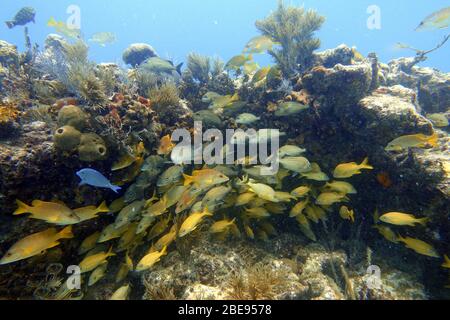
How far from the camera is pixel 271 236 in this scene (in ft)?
18.5

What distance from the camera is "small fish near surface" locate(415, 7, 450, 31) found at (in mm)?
6461

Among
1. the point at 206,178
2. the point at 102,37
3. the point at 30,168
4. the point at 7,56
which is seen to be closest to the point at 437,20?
the point at 206,178

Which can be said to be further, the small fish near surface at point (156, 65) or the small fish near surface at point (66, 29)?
the small fish near surface at point (66, 29)

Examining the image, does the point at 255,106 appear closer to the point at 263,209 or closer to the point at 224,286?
the point at 263,209

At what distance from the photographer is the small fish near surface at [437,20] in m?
6.46

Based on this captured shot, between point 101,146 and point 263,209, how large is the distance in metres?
2.92

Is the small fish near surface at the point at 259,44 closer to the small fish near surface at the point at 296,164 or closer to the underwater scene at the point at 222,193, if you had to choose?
the underwater scene at the point at 222,193

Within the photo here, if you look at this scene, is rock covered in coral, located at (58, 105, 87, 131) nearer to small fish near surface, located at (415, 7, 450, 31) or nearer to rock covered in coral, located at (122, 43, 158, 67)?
small fish near surface, located at (415, 7, 450, 31)

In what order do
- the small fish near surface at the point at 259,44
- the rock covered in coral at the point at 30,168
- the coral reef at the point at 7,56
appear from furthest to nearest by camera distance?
the coral reef at the point at 7,56, the small fish near surface at the point at 259,44, the rock covered in coral at the point at 30,168

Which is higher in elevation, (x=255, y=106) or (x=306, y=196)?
(x=255, y=106)

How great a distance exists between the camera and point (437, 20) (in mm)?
6578

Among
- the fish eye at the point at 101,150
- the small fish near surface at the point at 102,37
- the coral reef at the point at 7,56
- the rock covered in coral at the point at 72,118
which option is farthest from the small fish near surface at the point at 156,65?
the small fish near surface at the point at 102,37

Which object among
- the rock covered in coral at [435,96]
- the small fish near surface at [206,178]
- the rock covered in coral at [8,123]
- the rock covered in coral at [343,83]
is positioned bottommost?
the small fish near surface at [206,178]
